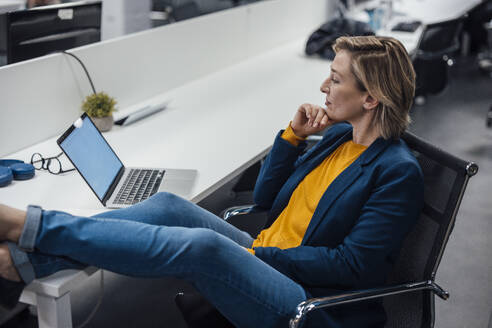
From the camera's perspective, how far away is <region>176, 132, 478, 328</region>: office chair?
1.47m

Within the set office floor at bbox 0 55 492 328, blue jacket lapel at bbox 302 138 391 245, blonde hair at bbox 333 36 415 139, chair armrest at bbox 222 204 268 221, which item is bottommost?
office floor at bbox 0 55 492 328

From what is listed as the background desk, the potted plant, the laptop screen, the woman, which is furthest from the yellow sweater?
the background desk

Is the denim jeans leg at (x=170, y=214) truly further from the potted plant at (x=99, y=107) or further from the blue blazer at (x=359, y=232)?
the potted plant at (x=99, y=107)

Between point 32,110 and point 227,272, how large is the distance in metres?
1.16

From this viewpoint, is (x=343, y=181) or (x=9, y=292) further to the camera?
(x=343, y=181)

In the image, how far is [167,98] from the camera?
287 cm

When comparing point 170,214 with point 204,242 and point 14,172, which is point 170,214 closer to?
point 204,242

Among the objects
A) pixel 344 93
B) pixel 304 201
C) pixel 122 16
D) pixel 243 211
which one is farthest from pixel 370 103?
pixel 122 16

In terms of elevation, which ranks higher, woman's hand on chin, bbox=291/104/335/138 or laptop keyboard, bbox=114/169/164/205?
woman's hand on chin, bbox=291/104/335/138

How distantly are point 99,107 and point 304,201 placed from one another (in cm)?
102

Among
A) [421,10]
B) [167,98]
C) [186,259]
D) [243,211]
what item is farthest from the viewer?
[421,10]

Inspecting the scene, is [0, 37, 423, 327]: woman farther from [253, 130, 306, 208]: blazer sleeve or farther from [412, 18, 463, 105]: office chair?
[412, 18, 463, 105]: office chair

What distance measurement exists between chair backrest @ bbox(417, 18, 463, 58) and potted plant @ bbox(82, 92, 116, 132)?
97.4 inches

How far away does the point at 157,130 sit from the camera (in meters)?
2.43
